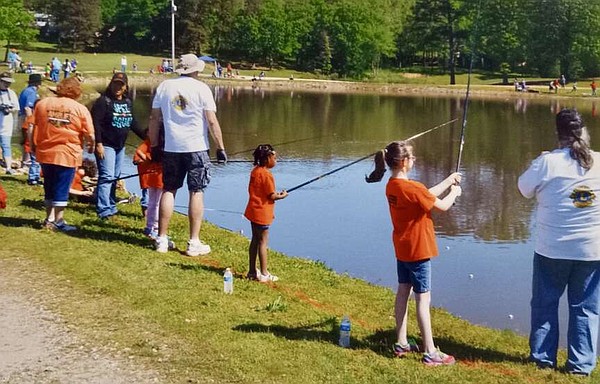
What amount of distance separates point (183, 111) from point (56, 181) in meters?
1.91

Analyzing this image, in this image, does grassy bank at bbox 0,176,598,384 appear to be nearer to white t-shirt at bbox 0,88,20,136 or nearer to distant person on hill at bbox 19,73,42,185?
distant person on hill at bbox 19,73,42,185

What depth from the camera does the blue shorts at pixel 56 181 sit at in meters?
8.79

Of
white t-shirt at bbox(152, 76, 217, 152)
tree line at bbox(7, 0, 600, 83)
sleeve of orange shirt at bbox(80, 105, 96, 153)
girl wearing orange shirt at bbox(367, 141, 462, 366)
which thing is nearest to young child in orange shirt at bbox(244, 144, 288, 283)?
white t-shirt at bbox(152, 76, 217, 152)

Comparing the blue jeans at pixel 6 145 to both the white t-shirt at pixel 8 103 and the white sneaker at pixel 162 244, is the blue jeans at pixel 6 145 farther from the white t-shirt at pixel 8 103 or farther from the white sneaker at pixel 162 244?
the white sneaker at pixel 162 244

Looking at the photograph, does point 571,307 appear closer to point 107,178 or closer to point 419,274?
point 419,274

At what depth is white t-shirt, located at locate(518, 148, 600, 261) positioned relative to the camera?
5730 mm

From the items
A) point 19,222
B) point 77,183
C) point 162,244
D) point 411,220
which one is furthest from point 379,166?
point 77,183

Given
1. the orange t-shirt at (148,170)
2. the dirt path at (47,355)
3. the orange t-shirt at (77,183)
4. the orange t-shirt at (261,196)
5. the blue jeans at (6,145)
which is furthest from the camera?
the blue jeans at (6,145)

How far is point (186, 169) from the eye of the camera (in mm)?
8172

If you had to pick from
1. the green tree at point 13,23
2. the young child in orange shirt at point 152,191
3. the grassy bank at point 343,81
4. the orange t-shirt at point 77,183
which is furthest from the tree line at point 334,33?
the young child in orange shirt at point 152,191

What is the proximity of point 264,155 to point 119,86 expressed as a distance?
10.1ft

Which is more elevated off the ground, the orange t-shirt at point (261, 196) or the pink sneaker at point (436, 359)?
the orange t-shirt at point (261, 196)

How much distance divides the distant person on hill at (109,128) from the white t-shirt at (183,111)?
189cm

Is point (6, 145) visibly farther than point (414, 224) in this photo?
Yes
